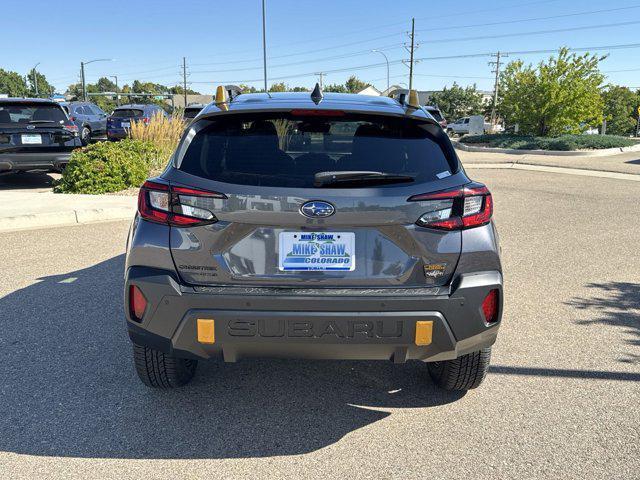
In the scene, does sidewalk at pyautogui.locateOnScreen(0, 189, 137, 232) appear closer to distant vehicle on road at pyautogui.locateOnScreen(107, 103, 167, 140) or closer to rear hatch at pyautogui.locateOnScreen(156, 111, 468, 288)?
rear hatch at pyautogui.locateOnScreen(156, 111, 468, 288)

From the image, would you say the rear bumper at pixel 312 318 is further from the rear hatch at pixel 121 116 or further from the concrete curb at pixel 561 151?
the concrete curb at pixel 561 151

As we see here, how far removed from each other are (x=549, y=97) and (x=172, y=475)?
29.7 metres

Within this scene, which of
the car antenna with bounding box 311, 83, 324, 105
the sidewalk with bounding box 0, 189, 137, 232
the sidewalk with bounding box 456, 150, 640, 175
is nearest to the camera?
the car antenna with bounding box 311, 83, 324, 105

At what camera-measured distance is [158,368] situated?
3238 millimetres

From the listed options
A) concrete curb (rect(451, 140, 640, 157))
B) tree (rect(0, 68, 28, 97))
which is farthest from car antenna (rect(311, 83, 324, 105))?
tree (rect(0, 68, 28, 97))

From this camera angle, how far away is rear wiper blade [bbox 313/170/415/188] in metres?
2.71

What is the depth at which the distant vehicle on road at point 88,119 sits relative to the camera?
23734mm

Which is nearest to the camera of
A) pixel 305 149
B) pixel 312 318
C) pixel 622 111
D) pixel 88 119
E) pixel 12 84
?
pixel 312 318

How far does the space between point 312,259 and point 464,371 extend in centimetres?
126

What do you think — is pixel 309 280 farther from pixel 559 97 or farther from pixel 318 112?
pixel 559 97

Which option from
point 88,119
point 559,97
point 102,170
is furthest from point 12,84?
point 102,170

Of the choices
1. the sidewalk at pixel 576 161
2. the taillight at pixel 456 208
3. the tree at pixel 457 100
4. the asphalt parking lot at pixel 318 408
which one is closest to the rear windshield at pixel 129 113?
the sidewalk at pixel 576 161

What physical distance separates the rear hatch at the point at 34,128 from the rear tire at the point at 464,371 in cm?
1039

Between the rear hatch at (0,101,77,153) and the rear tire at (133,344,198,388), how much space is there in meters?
9.44
